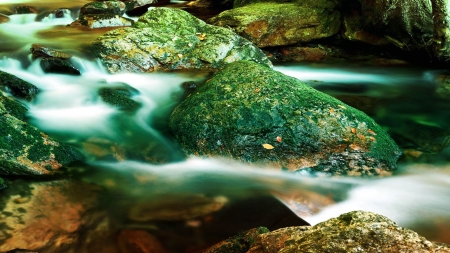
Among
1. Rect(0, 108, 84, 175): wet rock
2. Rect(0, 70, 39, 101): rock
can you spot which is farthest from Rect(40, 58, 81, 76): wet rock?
Rect(0, 108, 84, 175): wet rock

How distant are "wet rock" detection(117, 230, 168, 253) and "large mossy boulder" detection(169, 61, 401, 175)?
161 centimetres

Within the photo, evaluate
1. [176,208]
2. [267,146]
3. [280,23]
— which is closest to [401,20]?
[280,23]

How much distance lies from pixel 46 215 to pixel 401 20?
9.24 meters

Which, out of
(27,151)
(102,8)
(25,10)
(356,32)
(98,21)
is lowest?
(27,151)

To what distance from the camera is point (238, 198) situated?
411 centimetres

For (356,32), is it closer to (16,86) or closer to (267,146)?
(267,146)

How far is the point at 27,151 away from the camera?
418cm

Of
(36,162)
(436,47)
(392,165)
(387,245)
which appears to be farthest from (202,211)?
(436,47)

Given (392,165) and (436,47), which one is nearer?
(392,165)

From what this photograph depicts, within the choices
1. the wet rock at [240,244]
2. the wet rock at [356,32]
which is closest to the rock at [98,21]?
the wet rock at [356,32]

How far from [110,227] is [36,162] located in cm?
135

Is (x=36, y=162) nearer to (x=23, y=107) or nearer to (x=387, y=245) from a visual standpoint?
(x=23, y=107)

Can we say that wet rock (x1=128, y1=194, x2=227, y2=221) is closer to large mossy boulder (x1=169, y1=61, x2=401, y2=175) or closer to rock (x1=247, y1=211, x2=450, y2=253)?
large mossy boulder (x1=169, y1=61, x2=401, y2=175)

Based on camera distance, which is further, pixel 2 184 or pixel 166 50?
pixel 166 50
